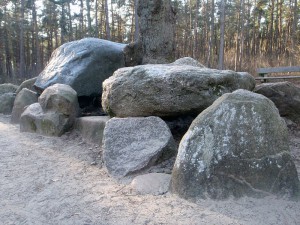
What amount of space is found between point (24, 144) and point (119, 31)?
81.7ft

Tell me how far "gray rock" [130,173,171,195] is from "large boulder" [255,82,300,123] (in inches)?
88.9

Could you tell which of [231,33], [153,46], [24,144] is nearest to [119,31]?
[231,33]

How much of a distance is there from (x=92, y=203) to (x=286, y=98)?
9.90 feet

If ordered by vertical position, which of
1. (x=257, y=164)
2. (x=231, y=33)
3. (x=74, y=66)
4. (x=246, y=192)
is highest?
(x=231, y=33)

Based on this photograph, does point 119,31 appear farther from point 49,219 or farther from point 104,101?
point 49,219

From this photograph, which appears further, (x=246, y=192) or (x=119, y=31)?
(x=119, y=31)

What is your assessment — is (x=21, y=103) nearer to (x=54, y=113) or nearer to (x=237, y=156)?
(x=54, y=113)

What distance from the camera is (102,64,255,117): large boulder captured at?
3.33m

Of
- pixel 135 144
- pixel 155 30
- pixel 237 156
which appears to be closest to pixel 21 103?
pixel 155 30

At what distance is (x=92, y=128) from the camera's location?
13.5ft

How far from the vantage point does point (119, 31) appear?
27938 mm

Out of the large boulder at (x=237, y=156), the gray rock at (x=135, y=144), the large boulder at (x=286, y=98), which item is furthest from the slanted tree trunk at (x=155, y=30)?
the large boulder at (x=237, y=156)

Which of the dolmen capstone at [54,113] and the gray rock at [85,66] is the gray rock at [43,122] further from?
the gray rock at [85,66]

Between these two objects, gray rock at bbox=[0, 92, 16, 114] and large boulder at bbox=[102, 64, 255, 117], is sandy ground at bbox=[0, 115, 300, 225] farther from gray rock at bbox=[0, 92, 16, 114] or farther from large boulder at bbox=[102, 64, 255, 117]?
gray rock at bbox=[0, 92, 16, 114]
